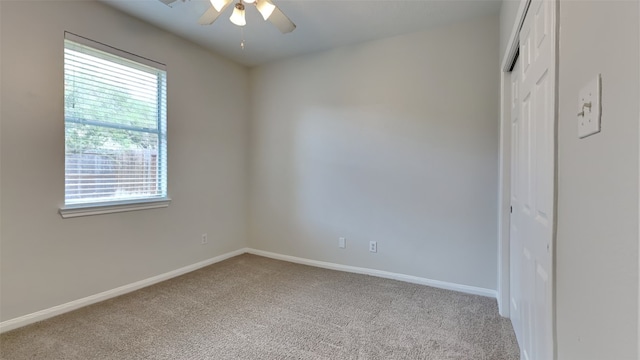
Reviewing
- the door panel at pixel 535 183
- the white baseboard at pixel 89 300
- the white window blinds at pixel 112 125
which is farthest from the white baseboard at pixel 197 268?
the door panel at pixel 535 183

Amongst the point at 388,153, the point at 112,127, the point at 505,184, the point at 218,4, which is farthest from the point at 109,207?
the point at 505,184

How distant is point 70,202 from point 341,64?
2868 mm

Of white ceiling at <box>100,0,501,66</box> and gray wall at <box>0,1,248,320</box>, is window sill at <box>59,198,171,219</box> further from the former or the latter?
white ceiling at <box>100,0,501,66</box>

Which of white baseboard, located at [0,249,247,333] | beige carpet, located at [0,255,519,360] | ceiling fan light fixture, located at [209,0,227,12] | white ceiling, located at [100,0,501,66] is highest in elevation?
white ceiling, located at [100,0,501,66]

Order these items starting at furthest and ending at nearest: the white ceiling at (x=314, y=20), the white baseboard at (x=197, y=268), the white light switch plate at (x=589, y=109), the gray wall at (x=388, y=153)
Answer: the gray wall at (x=388, y=153)
the white ceiling at (x=314, y=20)
the white baseboard at (x=197, y=268)
the white light switch plate at (x=589, y=109)

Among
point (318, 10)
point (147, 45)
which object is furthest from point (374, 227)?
point (147, 45)

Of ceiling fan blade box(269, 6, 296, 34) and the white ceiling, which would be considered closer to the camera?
ceiling fan blade box(269, 6, 296, 34)

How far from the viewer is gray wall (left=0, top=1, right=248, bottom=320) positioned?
2.14 metres

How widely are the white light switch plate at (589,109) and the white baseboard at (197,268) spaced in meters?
2.44

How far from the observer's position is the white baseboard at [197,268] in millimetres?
2243

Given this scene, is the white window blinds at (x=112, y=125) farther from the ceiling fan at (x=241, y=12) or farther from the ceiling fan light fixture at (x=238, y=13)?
the ceiling fan light fixture at (x=238, y=13)

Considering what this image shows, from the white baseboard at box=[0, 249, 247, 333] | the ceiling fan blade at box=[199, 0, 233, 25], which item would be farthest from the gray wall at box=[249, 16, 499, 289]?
the ceiling fan blade at box=[199, 0, 233, 25]

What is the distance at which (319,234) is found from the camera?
12.0 feet

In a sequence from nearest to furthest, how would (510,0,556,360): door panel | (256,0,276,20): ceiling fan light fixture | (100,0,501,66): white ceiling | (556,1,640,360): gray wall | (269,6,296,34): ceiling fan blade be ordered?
1. (556,1,640,360): gray wall
2. (510,0,556,360): door panel
3. (256,0,276,20): ceiling fan light fixture
4. (269,6,296,34): ceiling fan blade
5. (100,0,501,66): white ceiling
